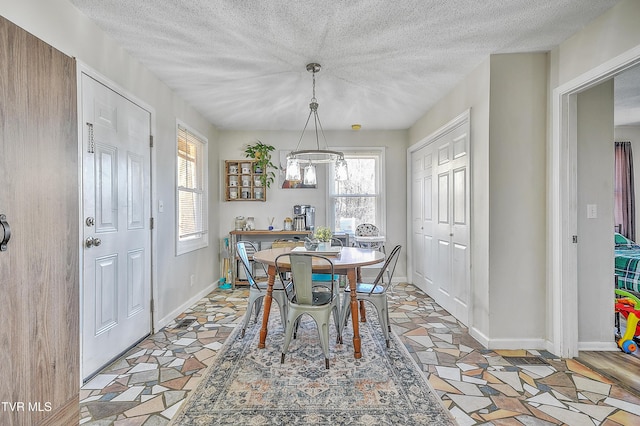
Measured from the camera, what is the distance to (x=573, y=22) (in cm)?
223

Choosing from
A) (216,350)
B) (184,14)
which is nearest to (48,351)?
(216,350)

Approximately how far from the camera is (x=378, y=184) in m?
5.11

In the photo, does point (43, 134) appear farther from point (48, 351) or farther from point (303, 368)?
point (303, 368)

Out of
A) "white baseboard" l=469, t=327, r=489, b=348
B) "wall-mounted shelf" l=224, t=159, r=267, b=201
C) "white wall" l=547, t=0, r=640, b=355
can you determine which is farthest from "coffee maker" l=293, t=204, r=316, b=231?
"white wall" l=547, t=0, r=640, b=355

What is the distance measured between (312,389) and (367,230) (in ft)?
9.95

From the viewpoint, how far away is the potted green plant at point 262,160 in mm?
4887

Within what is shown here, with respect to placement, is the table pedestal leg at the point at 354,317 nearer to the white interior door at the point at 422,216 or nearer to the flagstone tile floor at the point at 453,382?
the flagstone tile floor at the point at 453,382

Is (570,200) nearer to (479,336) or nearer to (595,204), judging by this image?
(595,204)

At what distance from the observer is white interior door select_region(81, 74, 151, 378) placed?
7.23 feet

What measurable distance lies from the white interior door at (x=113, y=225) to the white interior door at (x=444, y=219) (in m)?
2.97

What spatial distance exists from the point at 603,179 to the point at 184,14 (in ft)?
11.0

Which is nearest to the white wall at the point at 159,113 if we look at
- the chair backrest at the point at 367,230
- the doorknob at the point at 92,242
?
the doorknob at the point at 92,242

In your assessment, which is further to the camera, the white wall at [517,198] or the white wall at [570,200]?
the white wall at [517,198]

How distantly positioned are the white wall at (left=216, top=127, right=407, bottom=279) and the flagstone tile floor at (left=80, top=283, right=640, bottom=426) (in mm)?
2102
